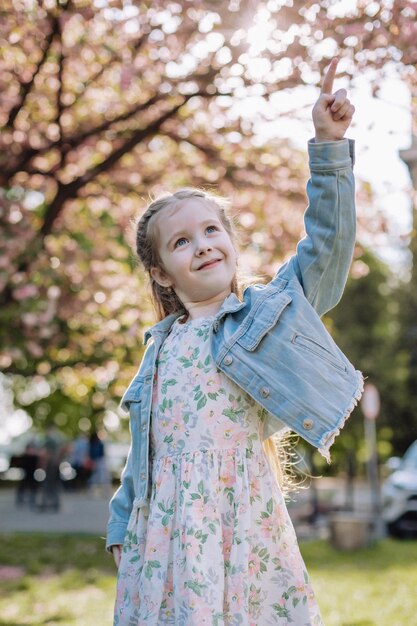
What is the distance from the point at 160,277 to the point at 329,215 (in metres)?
0.64

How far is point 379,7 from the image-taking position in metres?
4.75

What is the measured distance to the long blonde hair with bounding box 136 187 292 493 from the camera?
2.69m

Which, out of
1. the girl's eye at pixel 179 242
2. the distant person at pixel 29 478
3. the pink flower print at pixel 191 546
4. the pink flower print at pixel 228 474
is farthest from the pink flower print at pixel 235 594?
the distant person at pixel 29 478

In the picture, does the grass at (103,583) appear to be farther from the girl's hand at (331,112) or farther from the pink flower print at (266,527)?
the girl's hand at (331,112)

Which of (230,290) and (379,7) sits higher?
(379,7)

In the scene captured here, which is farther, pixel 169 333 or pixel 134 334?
pixel 134 334

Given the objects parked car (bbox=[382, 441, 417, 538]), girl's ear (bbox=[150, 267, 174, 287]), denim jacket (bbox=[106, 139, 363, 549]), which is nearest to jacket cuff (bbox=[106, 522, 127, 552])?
denim jacket (bbox=[106, 139, 363, 549])

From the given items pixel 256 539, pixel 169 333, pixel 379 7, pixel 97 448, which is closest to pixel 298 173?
pixel 379 7

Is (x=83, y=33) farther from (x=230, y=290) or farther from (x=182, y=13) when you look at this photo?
(x=230, y=290)

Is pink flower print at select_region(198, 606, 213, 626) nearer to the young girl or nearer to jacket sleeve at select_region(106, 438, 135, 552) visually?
the young girl

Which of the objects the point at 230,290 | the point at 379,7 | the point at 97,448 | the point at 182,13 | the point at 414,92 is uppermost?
the point at 182,13

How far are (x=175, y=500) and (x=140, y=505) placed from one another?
0.16 meters

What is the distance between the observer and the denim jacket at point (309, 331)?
2.35 m

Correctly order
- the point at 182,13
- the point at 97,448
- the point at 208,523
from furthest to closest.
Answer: the point at 97,448 → the point at 182,13 → the point at 208,523
